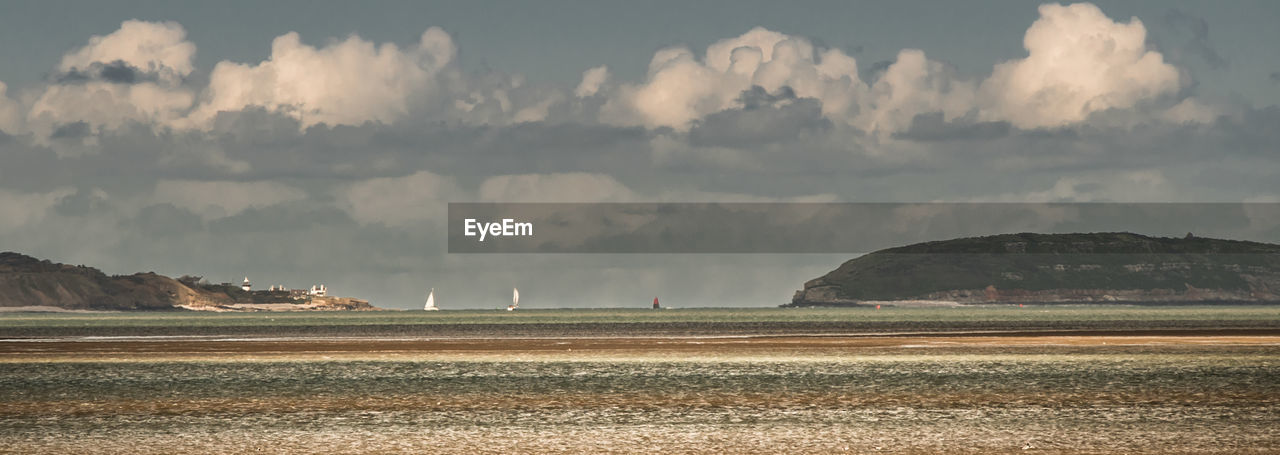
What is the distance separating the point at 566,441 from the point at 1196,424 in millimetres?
14900

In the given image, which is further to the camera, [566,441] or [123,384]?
[123,384]

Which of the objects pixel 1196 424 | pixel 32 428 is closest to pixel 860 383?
pixel 1196 424

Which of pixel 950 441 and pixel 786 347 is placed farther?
pixel 786 347

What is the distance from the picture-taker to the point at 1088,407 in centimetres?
3734

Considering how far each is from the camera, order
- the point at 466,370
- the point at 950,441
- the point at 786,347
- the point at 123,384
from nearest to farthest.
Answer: the point at 950,441 < the point at 123,384 < the point at 466,370 < the point at 786,347

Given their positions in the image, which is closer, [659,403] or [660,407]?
[660,407]

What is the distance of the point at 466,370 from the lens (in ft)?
192

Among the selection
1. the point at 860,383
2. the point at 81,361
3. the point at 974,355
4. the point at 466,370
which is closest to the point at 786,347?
the point at 974,355

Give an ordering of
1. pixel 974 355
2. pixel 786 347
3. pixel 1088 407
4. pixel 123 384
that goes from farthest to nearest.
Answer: pixel 786 347
pixel 974 355
pixel 123 384
pixel 1088 407

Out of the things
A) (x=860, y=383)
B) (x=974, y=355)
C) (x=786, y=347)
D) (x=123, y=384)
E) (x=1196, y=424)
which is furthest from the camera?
(x=786, y=347)

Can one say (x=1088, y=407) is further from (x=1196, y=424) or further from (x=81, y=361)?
(x=81, y=361)

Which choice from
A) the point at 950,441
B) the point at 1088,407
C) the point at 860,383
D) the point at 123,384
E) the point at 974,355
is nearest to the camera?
the point at 950,441

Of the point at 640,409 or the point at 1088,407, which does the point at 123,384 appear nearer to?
the point at 640,409

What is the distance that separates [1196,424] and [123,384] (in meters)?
36.8
